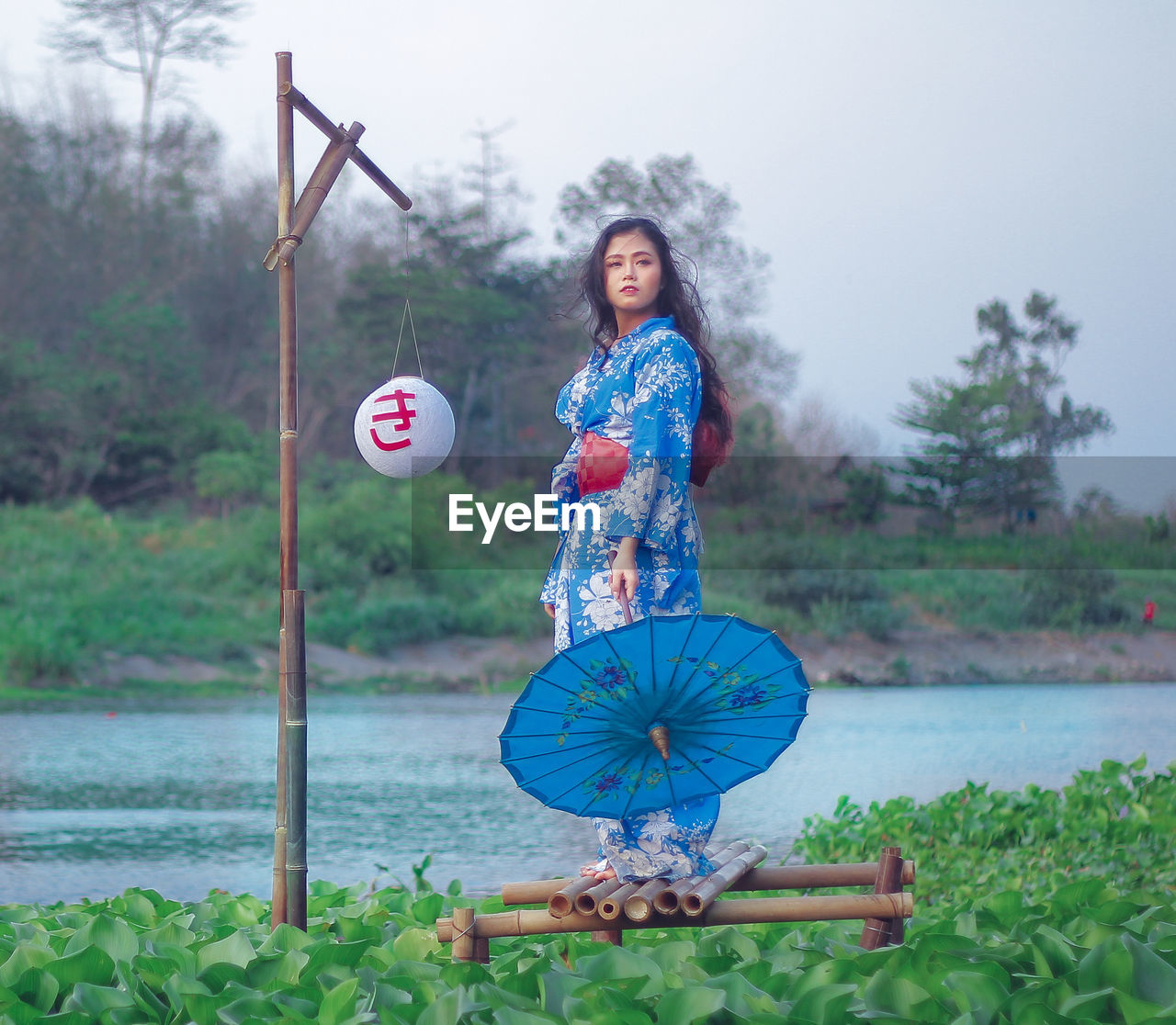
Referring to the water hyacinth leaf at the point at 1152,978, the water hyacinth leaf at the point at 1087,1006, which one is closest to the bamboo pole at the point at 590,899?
the water hyacinth leaf at the point at 1087,1006

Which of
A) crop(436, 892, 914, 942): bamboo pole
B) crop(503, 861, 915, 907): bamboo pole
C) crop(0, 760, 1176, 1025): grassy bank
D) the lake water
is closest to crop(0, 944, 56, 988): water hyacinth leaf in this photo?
crop(0, 760, 1176, 1025): grassy bank

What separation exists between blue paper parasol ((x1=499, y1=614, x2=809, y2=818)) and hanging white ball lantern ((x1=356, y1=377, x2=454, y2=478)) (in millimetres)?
609

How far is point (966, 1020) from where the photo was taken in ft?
6.21

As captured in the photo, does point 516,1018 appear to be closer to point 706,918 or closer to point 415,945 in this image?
point 706,918

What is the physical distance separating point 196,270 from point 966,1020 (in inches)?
788

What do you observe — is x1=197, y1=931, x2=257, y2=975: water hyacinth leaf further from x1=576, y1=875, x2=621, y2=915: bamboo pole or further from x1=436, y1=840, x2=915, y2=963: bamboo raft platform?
x1=576, y1=875, x2=621, y2=915: bamboo pole

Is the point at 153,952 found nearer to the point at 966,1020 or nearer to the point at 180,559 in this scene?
the point at 966,1020

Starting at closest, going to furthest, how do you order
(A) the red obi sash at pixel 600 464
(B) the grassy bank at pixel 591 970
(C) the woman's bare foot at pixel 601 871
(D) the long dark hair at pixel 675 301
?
(B) the grassy bank at pixel 591 970
(C) the woman's bare foot at pixel 601 871
(A) the red obi sash at pixel 600 464
(D) the long dark hair at pixel 675 301

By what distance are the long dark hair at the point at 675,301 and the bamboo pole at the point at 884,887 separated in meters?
Result: 0.95

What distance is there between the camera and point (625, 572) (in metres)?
2.54

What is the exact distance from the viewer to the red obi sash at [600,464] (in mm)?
2623

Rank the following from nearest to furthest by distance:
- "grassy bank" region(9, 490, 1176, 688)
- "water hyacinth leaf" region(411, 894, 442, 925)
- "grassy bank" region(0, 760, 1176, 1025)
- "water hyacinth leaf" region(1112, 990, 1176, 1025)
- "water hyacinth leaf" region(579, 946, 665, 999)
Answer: "water hyacinth leaf" region(1112, 990, 1176, 1025) → "grassy bank" region(0, 760, 1176, 1025) → "water hyacinth leaf" region(579, 946, 665, 999) → "water hyacinth leaf" region(411, 894, 442, 925) → "grassy bank" region(9, 490, 1176, 688)

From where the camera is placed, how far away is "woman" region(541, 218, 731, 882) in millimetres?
2539

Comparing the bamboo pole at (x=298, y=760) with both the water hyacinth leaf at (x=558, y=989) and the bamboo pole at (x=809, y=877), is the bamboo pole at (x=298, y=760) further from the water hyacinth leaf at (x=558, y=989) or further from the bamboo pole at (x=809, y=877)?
the water hyacinth leaf at (x=558, y=989)
